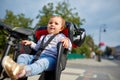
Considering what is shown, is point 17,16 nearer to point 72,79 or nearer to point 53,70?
point 72,79

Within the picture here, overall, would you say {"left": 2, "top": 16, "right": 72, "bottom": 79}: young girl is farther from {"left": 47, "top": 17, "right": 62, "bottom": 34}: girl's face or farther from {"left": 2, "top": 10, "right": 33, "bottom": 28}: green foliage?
{"left": 2, "top": 10, "right": 33, "bottom": 28}: green foliage

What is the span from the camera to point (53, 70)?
3.23 metres

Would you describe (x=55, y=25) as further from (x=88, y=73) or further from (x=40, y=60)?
(x=88, y=73)

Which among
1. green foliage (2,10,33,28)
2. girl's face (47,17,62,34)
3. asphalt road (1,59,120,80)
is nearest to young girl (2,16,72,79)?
girl's face (47,17,62,34)

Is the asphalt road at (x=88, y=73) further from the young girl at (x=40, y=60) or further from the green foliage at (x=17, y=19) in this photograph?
the green foliage at (x=17, y=19)

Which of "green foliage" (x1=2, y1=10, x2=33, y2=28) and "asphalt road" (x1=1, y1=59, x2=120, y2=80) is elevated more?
"green foliage" (x1=2, y1=10, x2=33, y2=28)

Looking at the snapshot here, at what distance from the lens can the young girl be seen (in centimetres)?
252

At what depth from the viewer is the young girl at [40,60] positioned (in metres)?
2.52

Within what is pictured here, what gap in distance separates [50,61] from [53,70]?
0.12 metres

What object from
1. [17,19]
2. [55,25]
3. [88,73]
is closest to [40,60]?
[55,25]

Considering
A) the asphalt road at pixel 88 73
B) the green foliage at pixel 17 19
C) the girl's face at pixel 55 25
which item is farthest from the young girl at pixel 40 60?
the green foliage at pixel 17 19

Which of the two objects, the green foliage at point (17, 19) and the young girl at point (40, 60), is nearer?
the young girl at point (40, 60)

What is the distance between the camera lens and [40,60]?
308 centimetres

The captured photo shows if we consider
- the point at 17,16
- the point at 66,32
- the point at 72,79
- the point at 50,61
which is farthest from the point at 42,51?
the point at 17,16
